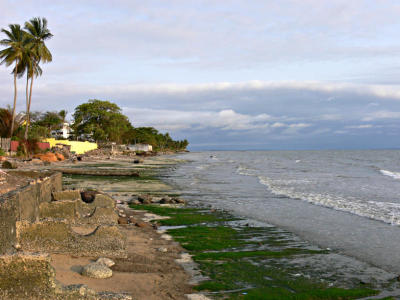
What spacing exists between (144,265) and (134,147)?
110 m

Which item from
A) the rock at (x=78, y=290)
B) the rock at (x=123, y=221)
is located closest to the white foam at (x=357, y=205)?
the rock at (x=123, y=221)

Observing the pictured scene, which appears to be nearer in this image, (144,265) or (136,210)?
(144,265)

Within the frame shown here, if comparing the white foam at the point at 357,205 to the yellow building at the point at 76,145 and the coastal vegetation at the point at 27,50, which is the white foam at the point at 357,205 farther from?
the yellow building at the point at 76,145

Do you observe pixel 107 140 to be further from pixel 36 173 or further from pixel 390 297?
pixel 390 297

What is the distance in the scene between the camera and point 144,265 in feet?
24.3

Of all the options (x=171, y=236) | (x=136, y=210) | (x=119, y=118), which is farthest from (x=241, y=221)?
(x=119, y=118)

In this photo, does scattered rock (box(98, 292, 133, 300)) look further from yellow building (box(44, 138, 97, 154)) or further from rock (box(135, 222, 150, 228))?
yellow building (box(44, 138, 97, 154))

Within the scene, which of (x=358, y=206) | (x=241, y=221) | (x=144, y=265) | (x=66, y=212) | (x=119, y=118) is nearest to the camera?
(x=144, y=265)

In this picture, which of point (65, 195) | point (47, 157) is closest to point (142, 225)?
point (65, 195)

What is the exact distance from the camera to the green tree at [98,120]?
83.7 m

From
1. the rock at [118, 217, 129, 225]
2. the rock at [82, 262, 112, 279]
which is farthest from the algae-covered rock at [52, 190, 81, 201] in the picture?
the rock at [82, 262, 112, 279]

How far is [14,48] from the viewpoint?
42906 mm

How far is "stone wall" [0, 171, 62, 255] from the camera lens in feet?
19.3

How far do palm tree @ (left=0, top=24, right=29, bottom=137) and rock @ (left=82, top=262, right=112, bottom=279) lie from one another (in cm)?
4020
